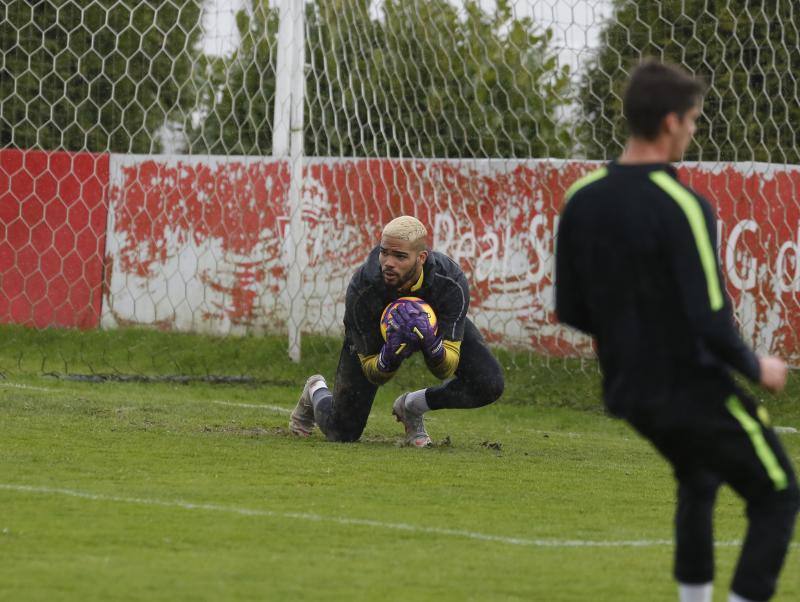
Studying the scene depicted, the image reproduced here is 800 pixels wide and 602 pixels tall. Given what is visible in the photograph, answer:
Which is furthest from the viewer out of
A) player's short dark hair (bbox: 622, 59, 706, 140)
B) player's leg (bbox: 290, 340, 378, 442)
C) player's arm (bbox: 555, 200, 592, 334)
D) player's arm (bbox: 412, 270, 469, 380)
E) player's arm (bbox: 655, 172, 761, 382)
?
player's leg (bbox: 290, 340, 378, 442)

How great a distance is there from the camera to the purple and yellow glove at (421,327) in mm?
8367

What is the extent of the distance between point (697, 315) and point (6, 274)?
12.8 meters

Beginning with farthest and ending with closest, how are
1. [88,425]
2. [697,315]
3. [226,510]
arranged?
[88,425] → [226,510] → [697,315]

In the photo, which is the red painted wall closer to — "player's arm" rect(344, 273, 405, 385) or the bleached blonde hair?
"player's arm" rect(344, 273, 405, 385)

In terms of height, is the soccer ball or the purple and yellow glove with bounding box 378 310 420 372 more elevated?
the soccer ball

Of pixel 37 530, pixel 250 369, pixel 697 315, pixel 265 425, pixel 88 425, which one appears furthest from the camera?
pixel 250 369

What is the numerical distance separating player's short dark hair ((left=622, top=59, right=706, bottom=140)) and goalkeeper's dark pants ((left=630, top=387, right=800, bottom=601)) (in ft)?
2.60

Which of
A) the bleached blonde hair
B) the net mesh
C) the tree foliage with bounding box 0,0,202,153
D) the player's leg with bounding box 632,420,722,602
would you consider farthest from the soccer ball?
the tree foliage with bounding box 0,0,202,153

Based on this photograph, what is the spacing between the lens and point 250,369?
45.8ft

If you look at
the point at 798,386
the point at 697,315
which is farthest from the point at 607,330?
the point at 798,386

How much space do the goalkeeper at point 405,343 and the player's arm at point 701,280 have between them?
13.7ft

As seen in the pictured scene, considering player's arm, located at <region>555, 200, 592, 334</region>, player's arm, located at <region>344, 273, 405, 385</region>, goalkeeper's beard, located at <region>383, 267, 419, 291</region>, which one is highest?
player's arm, located at <region>555, 200, 592, 334</region>

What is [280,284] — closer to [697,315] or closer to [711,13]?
[711,13]

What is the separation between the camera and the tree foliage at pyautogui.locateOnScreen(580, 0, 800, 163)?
1211 centimetres
